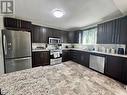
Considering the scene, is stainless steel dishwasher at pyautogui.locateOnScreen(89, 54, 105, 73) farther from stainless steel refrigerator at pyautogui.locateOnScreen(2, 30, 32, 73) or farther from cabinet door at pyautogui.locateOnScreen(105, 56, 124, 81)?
stainless steel refrigerator at pyautogui.locateOnScreen(2, 30, 32, 73)

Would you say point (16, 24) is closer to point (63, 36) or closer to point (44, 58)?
point (44, 58)

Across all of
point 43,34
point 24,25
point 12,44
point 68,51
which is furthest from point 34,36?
point 68,51

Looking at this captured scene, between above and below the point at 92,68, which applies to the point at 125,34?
above

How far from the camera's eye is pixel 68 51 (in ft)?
18.2

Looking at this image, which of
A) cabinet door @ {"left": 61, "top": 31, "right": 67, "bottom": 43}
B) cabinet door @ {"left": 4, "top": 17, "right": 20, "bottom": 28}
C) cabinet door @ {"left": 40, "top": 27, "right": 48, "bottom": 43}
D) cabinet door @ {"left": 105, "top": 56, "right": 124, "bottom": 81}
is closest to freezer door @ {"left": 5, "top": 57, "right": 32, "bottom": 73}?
cabinet door @ {"left": 4, "top": 17, "right": 20, "bottom": 28}

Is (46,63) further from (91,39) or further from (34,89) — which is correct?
(34,89)

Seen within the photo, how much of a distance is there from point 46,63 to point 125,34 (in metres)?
3.86

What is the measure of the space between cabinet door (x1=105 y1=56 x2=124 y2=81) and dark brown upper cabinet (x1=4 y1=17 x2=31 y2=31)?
144 inches

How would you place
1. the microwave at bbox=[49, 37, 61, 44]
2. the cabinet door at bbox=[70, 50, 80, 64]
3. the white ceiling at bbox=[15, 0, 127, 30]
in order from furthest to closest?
the cabinet door at bbox=[70, 50, 80, 64], the microwave at bbox=[49, 37, 61, 44], the white ceiling at bbox=[15, 0, 127, 30]

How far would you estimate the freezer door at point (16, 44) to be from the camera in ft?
9.06

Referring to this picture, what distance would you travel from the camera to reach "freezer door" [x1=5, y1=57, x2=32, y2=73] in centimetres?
283

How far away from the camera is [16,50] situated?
2.96 metres

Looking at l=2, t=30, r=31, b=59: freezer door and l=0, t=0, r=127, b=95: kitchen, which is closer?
l=0, t=0, r=127, b=95: kitchen

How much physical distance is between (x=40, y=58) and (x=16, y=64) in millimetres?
1300
